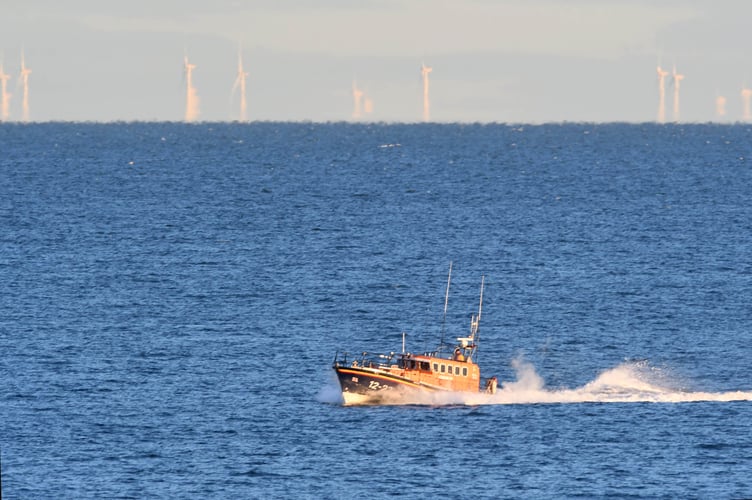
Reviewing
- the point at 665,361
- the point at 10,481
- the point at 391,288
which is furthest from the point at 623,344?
the point at 10,481

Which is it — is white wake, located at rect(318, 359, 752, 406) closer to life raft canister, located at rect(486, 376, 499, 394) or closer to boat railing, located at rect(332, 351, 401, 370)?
life raft canister, located at rect(486, 376, 499, 394)

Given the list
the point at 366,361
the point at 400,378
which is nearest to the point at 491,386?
the point at 400,378

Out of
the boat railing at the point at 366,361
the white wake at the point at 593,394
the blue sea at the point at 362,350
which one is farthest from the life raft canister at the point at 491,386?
the boat railing at the point at 366,361

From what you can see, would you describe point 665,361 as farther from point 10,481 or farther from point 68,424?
point 10,481

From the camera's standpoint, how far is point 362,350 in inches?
4161

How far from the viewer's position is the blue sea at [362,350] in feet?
247

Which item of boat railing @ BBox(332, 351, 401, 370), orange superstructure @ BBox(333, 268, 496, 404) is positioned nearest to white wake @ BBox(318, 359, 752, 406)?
orange superstructure @ BBox(333, 268, 496, 404)

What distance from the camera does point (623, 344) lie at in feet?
363

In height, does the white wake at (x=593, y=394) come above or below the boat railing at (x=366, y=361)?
below

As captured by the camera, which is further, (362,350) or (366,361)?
(362,350)

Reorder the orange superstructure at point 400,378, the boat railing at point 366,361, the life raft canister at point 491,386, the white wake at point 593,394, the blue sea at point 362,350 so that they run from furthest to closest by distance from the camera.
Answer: the life raft canister at point 491,386
the white wake at point 593,394
the boat railing at point 366,361
the orange superstructure at point 400,378
the blue sea at point 362,350

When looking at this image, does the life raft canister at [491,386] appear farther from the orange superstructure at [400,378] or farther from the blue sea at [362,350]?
the orange superstructure at [400,378]

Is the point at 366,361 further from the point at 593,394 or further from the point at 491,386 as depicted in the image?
the point at 593,394

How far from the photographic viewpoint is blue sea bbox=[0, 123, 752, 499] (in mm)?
75250
